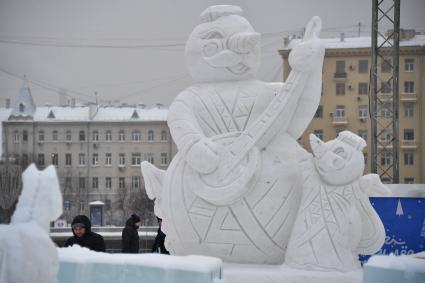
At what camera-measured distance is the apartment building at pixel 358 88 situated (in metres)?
31.5

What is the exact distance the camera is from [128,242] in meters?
9.85

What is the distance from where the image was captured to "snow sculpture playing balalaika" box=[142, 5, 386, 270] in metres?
7.76

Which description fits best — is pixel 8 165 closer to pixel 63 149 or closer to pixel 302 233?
→ pixel 302 233

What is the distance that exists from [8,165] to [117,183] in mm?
34001

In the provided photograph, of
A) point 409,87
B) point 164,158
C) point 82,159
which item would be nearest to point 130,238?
point 409,87

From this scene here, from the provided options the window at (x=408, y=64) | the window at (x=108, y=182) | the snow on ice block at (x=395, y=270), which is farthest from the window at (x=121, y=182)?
the snow on ice block at (x=395, y=270)

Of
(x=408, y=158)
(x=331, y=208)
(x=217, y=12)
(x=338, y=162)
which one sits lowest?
(x=408, y=158)

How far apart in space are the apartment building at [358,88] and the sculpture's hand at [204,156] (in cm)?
2382

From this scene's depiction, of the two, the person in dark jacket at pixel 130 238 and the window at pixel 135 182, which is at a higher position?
the person in dark jacket at pixel 130 238

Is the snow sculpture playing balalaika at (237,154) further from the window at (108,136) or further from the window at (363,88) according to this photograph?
the window at (108,136)

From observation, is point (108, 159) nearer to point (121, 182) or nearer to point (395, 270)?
point (121, 182)

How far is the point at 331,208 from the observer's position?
760cm

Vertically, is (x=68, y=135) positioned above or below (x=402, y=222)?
above

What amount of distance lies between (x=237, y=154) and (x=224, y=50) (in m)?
1.19
